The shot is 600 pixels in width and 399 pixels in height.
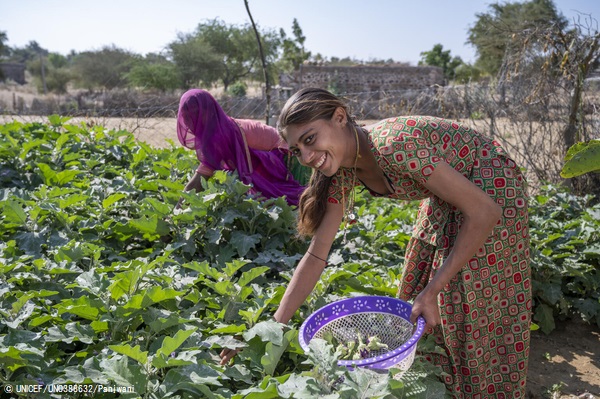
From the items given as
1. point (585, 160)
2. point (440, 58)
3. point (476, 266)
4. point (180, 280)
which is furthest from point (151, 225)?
point (440, 58)

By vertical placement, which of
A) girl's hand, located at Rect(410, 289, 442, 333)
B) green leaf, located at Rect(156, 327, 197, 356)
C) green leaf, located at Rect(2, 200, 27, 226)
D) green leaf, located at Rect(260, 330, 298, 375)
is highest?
green leaf, located at Rect(2, 200, 27, 226)

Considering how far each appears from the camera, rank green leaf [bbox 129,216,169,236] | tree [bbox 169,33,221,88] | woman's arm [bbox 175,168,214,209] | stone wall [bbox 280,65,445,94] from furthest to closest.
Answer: tree [bbox 169,33,221,88] → stone wall [bbox 280,65,445,94] → woman's arm [bbox 175,168,214,209] → green leaf [bbox 129,216,169,236]

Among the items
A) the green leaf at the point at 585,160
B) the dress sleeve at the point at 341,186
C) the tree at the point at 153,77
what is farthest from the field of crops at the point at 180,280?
the tree at the point at 153,77

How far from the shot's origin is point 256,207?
2977 millimetres

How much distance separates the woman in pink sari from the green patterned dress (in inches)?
70.6

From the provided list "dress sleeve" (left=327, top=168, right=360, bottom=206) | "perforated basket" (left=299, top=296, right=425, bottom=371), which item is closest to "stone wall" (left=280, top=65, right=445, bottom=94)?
"dress sleeve" (left=327, top=168, right=360, bottom=206)

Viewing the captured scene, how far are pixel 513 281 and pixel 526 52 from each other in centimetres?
487

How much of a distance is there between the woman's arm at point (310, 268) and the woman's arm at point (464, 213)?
0.44 m

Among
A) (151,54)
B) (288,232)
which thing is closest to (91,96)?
(151,54)

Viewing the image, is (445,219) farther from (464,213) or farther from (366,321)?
(366,321)

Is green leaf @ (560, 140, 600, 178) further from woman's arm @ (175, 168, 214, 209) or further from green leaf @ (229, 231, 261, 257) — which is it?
woman's arm @ (175, 168, 214, 209)

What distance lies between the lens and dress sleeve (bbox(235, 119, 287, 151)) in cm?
400

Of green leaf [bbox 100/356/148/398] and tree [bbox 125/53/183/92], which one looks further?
tree [bbox 125/53/183/92]

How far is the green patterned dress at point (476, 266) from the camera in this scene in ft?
6.30
